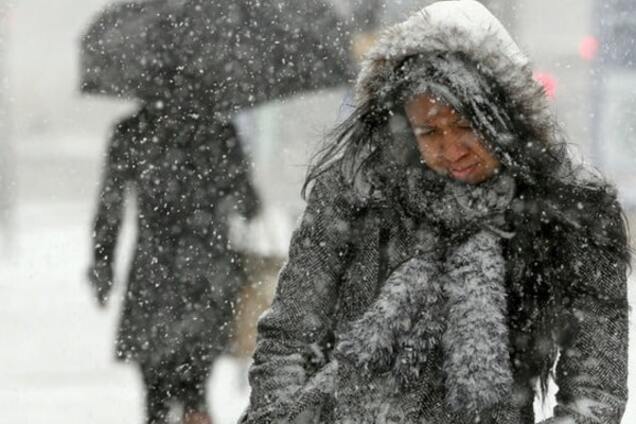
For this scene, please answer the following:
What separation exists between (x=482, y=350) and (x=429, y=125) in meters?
0.41

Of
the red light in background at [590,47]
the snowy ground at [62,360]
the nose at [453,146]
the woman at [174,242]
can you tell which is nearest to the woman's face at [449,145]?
the nose at [453,146]

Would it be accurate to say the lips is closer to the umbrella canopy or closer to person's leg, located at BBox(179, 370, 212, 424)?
the umbrella canopy

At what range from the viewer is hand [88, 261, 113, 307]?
492 centimetres

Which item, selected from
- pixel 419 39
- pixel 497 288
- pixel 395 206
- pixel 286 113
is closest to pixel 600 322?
pixel 497 288

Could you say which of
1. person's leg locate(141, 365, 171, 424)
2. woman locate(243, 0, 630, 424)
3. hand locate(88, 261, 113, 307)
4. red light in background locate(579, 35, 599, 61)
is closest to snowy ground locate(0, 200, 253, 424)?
person's leg locate(141, 365, 171, 424)

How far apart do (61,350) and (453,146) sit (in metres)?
6.69

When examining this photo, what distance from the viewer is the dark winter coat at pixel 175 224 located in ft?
16.0

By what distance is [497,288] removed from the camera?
2488 mm

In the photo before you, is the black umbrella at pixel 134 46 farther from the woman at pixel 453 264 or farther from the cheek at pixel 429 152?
the cheek at pixel 429 152

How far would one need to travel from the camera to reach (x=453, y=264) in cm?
254

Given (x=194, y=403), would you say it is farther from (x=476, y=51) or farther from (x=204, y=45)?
(x=476, y=51)


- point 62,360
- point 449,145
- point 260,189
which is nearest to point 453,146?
point 449,145

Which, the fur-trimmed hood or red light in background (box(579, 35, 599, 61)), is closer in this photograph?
the fur-trimmed hood

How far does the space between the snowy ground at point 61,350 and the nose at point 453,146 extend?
2728 mm
